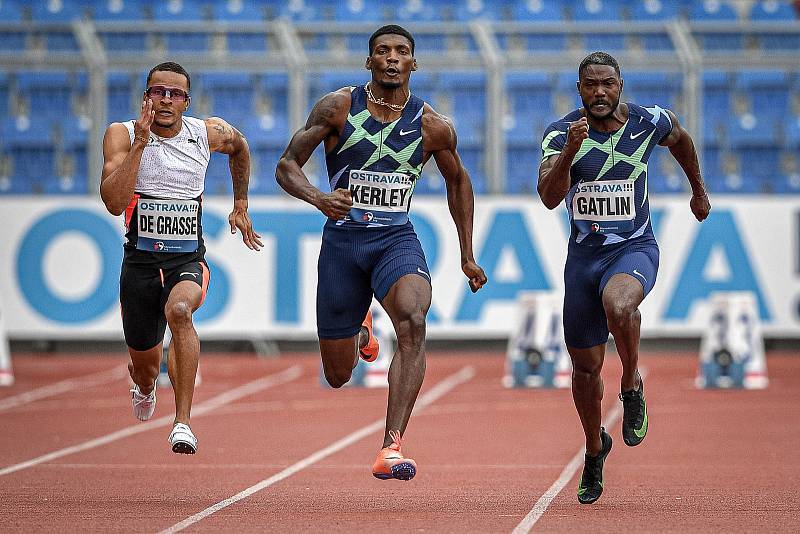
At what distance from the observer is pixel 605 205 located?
7910mm

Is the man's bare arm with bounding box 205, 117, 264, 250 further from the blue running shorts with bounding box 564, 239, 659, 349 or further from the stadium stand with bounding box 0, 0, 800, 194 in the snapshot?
the stadium stand with bounding box 0, 0, 800, 194

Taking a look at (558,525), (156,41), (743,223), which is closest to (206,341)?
(156,41)

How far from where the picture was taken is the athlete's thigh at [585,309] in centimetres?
792

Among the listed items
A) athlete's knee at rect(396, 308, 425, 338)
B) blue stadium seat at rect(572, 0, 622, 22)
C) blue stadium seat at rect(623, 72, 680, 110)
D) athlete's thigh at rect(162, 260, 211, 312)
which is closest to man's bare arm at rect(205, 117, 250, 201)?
athlete's thigh at rect(162, 260, 211, 312)

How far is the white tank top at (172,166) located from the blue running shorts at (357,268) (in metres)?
0.93

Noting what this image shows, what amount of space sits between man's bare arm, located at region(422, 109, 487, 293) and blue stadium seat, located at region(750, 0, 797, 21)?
16.5 metres

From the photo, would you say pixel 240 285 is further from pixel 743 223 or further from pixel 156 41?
pixel 743 223

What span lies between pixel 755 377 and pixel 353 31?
7686 millimetres

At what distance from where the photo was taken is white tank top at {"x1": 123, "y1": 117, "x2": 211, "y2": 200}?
333 inches

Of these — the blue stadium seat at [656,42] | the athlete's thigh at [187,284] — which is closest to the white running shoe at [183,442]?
the athlete's thigh at [187,284]

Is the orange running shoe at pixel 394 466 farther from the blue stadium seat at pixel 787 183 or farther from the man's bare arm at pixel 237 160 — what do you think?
the blue stadium seat at pixel 787 183

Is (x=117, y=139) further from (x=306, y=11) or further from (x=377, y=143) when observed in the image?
(x=306, y=11)

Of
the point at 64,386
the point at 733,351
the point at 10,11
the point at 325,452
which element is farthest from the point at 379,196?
the point at 10,11

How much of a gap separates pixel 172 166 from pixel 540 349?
27.4 ft
